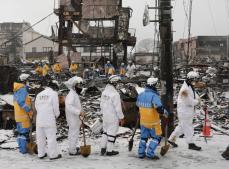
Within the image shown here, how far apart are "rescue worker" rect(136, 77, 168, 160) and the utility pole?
176 centimetres

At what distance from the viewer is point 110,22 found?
42.1 m

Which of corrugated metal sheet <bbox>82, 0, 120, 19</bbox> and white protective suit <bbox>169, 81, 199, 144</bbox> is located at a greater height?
corrugated metal sheet <bbox>82, 0, 120, 19</bbox>

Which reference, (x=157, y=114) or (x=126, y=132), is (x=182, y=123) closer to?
(x=157, y=114)

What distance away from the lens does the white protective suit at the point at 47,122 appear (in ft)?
30.7

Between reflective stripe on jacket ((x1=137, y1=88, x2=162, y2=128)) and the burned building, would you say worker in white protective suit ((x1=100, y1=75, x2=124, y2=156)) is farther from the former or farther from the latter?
Answer: the burned building

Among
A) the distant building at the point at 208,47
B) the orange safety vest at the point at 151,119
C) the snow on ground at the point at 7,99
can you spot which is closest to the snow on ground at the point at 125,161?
the orange safety vest at the point at 151,119

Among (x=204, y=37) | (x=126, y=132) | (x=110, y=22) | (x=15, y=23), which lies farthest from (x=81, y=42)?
(x=15, y=23)

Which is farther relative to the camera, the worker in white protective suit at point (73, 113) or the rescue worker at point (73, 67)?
the rescue worker at point (73, 67)

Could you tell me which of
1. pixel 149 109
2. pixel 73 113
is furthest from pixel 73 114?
pixel 149 109

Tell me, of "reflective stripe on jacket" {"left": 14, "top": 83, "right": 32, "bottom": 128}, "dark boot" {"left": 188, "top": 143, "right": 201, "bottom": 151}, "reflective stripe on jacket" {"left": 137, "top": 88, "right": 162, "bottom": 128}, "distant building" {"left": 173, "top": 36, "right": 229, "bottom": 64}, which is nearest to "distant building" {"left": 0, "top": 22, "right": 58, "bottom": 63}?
"distant building" {"left": 173, "top": 36, "right": 229, "bottom": 64}

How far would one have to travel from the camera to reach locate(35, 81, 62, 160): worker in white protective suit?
9.36 m

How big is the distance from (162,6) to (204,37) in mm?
65594

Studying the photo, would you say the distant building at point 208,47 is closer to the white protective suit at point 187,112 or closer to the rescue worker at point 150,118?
the white protective suit at point 187,112

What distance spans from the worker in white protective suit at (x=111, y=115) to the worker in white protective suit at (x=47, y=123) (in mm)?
1092
